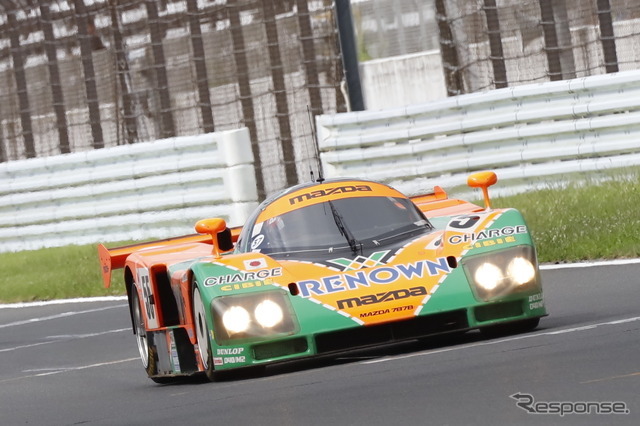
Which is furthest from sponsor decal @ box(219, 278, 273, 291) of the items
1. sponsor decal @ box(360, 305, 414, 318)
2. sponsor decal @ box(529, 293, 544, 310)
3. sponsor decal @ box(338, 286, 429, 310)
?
sponsor decal @ box(529, 293, 544, 310)

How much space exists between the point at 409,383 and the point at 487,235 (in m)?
1.83

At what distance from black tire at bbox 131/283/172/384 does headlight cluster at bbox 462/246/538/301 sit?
2282 millimetres

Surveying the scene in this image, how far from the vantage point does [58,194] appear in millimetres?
20234

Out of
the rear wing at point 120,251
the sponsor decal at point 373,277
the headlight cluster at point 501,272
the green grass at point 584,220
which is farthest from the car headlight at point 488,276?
the green grass at point 584,220

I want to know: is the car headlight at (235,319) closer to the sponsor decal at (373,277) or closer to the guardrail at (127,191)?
the sponsor decal at (373,277)

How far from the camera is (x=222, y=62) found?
20531 millimetres

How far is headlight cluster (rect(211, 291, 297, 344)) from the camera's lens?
8.41 meters

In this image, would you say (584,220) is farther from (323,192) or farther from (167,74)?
(167,74)

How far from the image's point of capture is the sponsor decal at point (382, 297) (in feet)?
27.5

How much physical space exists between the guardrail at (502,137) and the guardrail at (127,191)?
1.17 metres

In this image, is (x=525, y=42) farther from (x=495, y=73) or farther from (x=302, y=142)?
(x=302, y=142)

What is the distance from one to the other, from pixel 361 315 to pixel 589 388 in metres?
2.13

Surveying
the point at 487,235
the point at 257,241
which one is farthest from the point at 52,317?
the point at 487,235

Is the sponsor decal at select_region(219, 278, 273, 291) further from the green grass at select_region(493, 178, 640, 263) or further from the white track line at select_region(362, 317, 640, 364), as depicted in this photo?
the green grass at select_region(493, 178, 640, 263)
